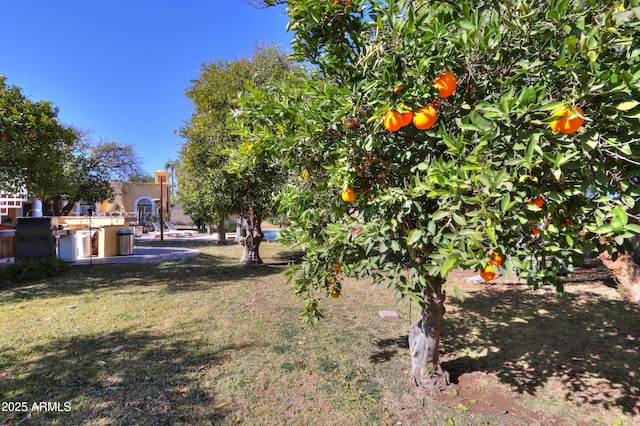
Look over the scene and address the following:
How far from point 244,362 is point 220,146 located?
19.0 ft

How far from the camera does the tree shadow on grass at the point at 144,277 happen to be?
6805 millimetres

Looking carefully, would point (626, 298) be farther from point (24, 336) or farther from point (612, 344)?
point (24, 336)

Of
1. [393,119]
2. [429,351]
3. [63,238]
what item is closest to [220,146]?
[63,238]

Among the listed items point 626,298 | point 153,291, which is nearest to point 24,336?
point 153,291

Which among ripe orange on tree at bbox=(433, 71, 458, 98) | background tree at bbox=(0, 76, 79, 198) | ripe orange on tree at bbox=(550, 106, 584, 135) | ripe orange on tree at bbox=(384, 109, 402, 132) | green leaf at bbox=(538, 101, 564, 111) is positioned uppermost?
background tree at bbox=(0, 76, 79, 198)

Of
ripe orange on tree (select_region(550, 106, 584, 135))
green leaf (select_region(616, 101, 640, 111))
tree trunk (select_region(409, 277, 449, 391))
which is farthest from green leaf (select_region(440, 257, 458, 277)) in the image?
tree trunk (select_region(409, 277, 449, 391))

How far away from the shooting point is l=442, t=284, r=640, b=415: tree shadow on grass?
3.39 meters

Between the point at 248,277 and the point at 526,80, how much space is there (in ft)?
24.8

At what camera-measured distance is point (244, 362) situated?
3.58 m

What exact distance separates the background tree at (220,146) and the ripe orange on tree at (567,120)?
697cm

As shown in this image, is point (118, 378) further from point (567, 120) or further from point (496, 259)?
point (567, 120)

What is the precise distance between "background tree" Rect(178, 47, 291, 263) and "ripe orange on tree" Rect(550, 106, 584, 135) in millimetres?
6967

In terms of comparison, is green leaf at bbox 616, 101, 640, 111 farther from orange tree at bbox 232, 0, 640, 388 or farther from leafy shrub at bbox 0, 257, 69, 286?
leafy shrub at bbox 0, 257, 69, 286

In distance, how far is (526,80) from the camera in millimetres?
1981
